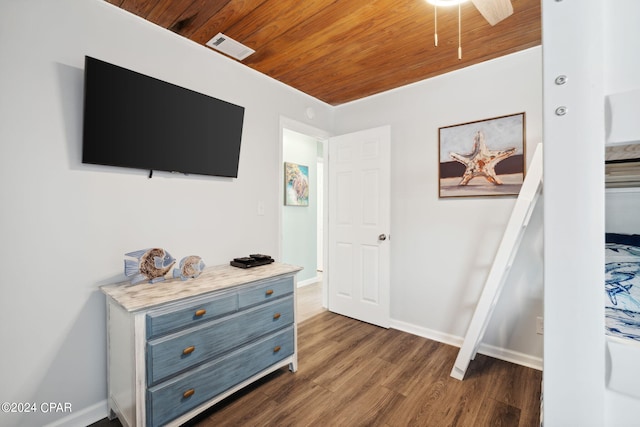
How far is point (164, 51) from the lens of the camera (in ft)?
6.60

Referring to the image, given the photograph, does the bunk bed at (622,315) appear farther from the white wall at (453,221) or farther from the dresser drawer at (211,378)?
the dresser drawer at (211,378)

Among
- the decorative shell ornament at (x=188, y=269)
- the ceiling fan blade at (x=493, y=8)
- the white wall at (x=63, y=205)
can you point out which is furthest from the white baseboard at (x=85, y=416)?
the ceiling fan blade at (x=493, y=8)

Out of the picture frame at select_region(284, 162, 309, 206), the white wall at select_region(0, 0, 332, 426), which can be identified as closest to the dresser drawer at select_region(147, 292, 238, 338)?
the white wall at select_region(0, 0, 332, 426)

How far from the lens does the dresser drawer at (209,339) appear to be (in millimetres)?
1458

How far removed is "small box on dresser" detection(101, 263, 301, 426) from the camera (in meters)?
1.43

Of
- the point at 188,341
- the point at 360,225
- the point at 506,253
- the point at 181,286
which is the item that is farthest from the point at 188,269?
the point at 506,253

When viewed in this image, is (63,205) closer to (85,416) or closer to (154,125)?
(154,125)

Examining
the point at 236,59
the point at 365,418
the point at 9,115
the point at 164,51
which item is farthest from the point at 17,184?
the point at 365,418

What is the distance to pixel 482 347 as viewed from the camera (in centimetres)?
248

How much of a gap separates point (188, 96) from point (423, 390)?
8.65 feet

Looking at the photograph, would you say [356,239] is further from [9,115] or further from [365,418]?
[9,115]

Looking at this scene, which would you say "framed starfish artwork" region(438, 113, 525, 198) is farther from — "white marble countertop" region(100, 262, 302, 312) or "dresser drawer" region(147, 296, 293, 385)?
"dresser drawer" region(147, 296, 293, 385)

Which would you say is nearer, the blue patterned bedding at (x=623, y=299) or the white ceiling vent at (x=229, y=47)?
the blue patterned bedding at (x=623, y=299)

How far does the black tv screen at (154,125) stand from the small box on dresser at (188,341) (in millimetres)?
802
